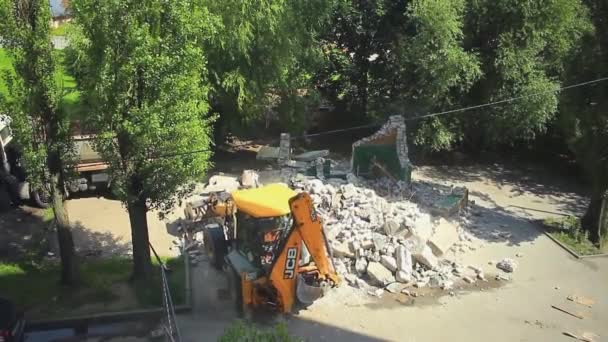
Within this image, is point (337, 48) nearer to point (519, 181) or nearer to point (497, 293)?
point (519, 181)

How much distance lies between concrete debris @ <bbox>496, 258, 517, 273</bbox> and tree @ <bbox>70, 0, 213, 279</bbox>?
23.1ft

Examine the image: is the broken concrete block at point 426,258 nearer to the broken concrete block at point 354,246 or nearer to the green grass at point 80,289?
the broken concrete block at point 354,246

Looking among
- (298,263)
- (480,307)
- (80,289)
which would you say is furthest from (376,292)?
(80,289)

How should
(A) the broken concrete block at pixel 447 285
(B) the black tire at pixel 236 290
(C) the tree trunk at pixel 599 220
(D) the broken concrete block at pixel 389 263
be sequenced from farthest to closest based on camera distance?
(C) the tree trunk at pixel 599 220, (D) the broken concrete block at pixel 389 263, (A) the broken concrete block at pixel 447 285, (B) the black tire at pixel 236 290

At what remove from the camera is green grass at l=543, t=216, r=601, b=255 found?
46.9 ft

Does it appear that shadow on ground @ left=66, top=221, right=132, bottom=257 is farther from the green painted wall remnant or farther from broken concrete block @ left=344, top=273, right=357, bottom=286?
the green painted wall remnant

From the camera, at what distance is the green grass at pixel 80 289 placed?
35.4 feet

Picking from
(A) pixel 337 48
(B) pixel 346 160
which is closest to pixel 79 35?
(B) pixel 346 160

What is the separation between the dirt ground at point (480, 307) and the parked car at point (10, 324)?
261 centimetres

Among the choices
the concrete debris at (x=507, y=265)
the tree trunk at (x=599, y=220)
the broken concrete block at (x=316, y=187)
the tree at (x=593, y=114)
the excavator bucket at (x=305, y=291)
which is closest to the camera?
the excavator bucket at (x=305, y=291)

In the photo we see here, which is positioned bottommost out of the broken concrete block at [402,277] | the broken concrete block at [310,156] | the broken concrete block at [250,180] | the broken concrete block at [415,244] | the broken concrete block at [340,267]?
the broken concrete block at [402,277]

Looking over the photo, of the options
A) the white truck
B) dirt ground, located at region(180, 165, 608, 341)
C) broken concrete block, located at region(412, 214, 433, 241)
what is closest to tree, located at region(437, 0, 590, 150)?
dirt ground, located at region(180, 165, 608, 341)

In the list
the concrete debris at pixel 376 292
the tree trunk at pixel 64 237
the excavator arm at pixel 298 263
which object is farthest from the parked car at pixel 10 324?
the concrete debris at pixel 376 292

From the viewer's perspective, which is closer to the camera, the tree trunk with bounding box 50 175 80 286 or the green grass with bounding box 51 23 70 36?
the green grass with bounding box 51 23 70 36
